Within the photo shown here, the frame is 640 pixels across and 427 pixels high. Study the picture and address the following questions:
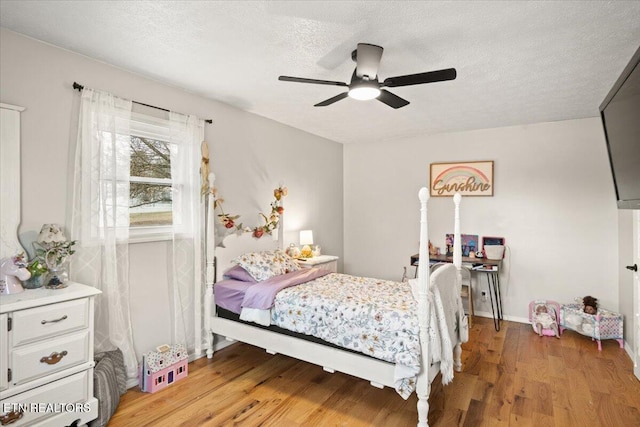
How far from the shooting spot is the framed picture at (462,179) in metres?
4.61

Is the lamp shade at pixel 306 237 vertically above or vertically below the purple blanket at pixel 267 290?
above

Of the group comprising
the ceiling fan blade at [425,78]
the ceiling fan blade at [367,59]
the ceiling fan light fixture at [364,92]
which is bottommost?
the ceiling fan light fixture at [364,92]

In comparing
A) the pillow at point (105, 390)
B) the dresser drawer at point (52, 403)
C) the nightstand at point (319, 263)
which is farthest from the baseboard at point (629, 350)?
the dresser drawer at point (52, 403)

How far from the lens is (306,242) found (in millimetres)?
4578

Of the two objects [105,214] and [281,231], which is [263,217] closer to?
[281,231]

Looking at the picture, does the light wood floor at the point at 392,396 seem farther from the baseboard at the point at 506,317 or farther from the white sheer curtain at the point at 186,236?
the baseboard at the point at 506,317

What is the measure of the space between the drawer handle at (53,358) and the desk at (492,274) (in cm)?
343

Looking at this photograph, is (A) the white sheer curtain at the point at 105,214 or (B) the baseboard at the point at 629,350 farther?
(B) the baseboard at the point at 629,350

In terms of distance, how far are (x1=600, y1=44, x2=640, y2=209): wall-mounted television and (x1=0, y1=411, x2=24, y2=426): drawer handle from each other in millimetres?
3893

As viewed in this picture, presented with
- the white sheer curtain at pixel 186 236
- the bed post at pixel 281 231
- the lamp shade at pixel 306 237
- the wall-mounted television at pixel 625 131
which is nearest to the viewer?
the wall-mounted television at pixel 625 131

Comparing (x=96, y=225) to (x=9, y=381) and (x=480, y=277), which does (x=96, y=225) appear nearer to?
(x=9, y=381)

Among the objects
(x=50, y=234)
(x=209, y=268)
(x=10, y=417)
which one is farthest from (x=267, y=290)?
(x=10, y=417)

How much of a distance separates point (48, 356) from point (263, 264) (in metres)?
1.72

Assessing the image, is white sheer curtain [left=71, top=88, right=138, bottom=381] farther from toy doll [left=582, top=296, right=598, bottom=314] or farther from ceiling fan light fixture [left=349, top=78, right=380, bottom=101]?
toy doll [left=582, top=296, right=598, bottom=314]
